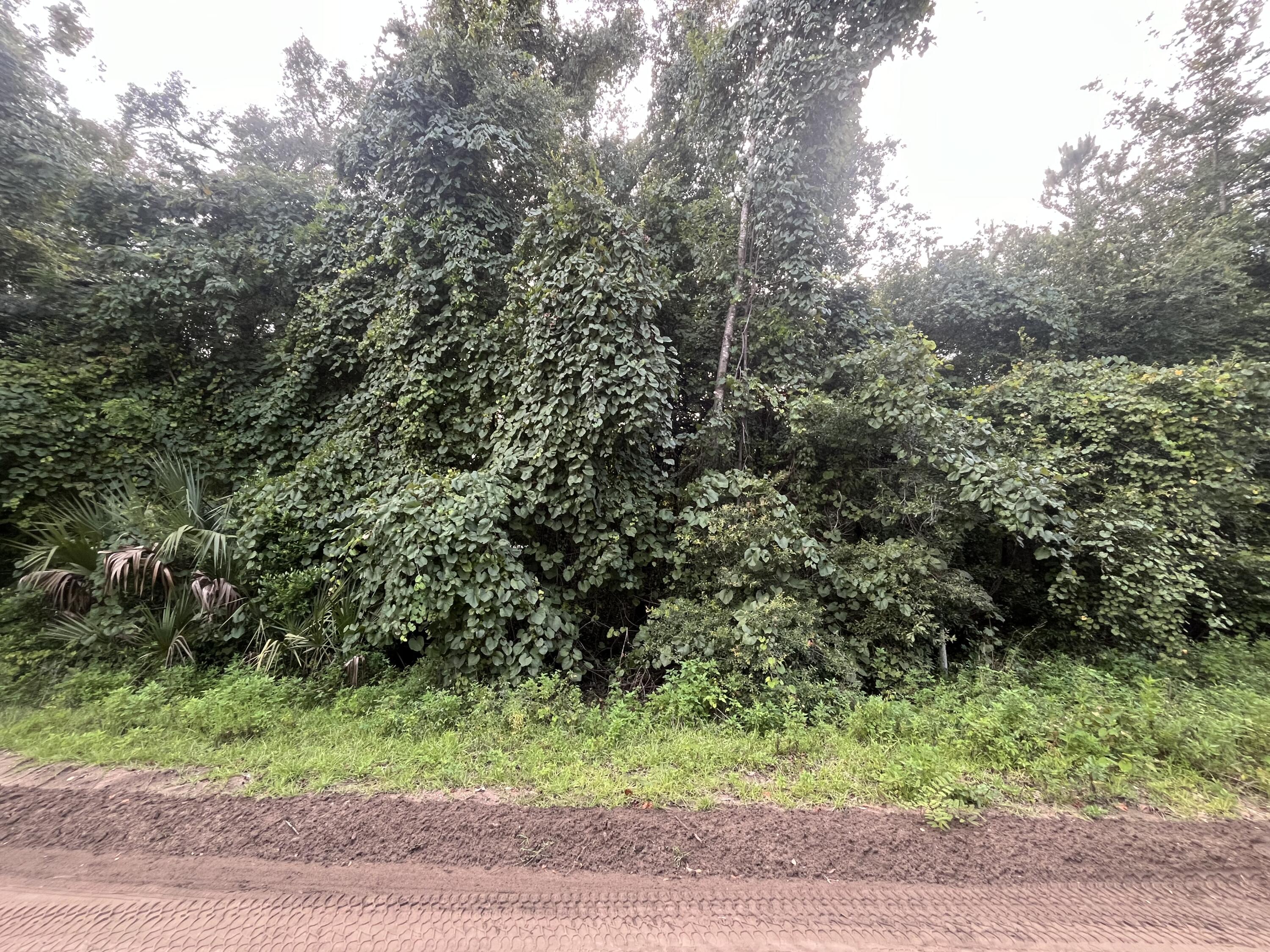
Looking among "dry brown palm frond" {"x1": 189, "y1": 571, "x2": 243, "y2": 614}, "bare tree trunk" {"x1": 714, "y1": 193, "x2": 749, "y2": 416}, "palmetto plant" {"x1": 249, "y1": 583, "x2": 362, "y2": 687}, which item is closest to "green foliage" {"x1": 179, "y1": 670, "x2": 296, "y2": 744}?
"palmetto plant" {"x1": 249, "y1": 583, "x2": 362, "y2": 687}

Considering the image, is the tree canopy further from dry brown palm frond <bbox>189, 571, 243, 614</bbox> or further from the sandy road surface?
the sandy road surface

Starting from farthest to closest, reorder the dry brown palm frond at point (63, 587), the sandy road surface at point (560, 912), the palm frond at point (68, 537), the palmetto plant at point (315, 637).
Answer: the palm frond at point (68, 537) → the dry brown palm frond at point (63, 587) → the palmetto plant at point (315, 637) → the sandy road surface at point (560, 912)

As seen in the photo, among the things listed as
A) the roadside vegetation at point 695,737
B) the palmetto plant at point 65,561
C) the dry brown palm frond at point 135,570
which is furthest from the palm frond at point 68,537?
the roadside vegetation at point 695,737

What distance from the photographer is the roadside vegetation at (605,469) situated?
4.00 meters

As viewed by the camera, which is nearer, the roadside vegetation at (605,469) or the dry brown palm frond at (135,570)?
the roadside vegetation at (605,469)

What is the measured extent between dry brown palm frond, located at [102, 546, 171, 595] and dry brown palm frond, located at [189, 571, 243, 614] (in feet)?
0.88

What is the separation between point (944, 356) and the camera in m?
9.28

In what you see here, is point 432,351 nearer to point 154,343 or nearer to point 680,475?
point 680,475

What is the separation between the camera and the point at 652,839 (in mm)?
2848

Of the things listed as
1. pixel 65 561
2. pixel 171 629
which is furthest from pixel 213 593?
pixel 65 561

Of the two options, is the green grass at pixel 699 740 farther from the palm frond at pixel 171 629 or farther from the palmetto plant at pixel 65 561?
the palmetto plant at pixel 65 561

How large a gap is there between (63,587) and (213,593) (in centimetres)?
156

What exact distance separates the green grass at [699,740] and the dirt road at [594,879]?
0.23 meters

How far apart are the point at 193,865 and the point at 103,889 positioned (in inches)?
14.2
